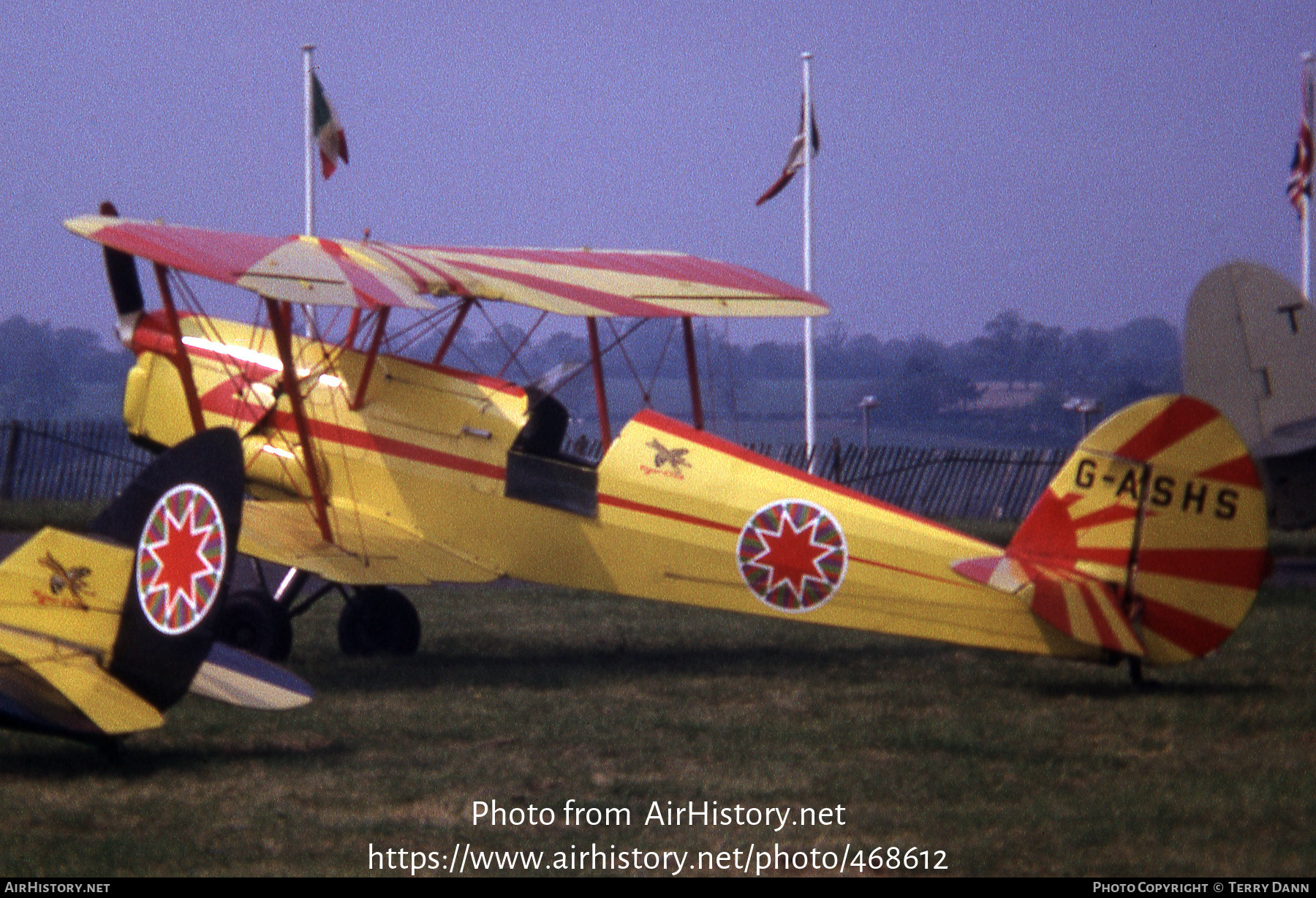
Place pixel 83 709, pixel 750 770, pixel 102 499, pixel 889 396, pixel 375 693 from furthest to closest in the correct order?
pixel 889 396
pixel 102 499
pixel 375 693
pixel 750 770
pixel 83 709

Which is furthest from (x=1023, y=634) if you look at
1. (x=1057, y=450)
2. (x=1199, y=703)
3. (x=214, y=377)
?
(x=1057, y=450)

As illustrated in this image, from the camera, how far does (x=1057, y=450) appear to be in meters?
17.5

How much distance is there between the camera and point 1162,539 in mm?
6449

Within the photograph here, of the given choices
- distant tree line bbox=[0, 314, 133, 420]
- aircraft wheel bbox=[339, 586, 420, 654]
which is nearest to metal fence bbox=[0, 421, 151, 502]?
distant tree line bbox=[0, 314, 133, 420]

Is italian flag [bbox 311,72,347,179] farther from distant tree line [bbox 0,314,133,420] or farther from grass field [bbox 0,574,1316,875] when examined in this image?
grass field [bbox 0,574,1316,875]

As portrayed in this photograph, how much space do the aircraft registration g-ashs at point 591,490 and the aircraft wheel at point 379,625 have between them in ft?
0.06

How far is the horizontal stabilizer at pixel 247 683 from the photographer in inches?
218

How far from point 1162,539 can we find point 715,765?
2.49 meters

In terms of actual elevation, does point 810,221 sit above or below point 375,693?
above

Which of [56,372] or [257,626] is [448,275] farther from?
[56,372]

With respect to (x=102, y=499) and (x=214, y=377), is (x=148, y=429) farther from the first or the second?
(x=102, y=499)

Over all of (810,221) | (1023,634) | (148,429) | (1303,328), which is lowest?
(1023,634)

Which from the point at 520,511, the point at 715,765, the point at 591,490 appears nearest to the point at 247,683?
the point at 715,765

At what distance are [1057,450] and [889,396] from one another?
699 centimetres
